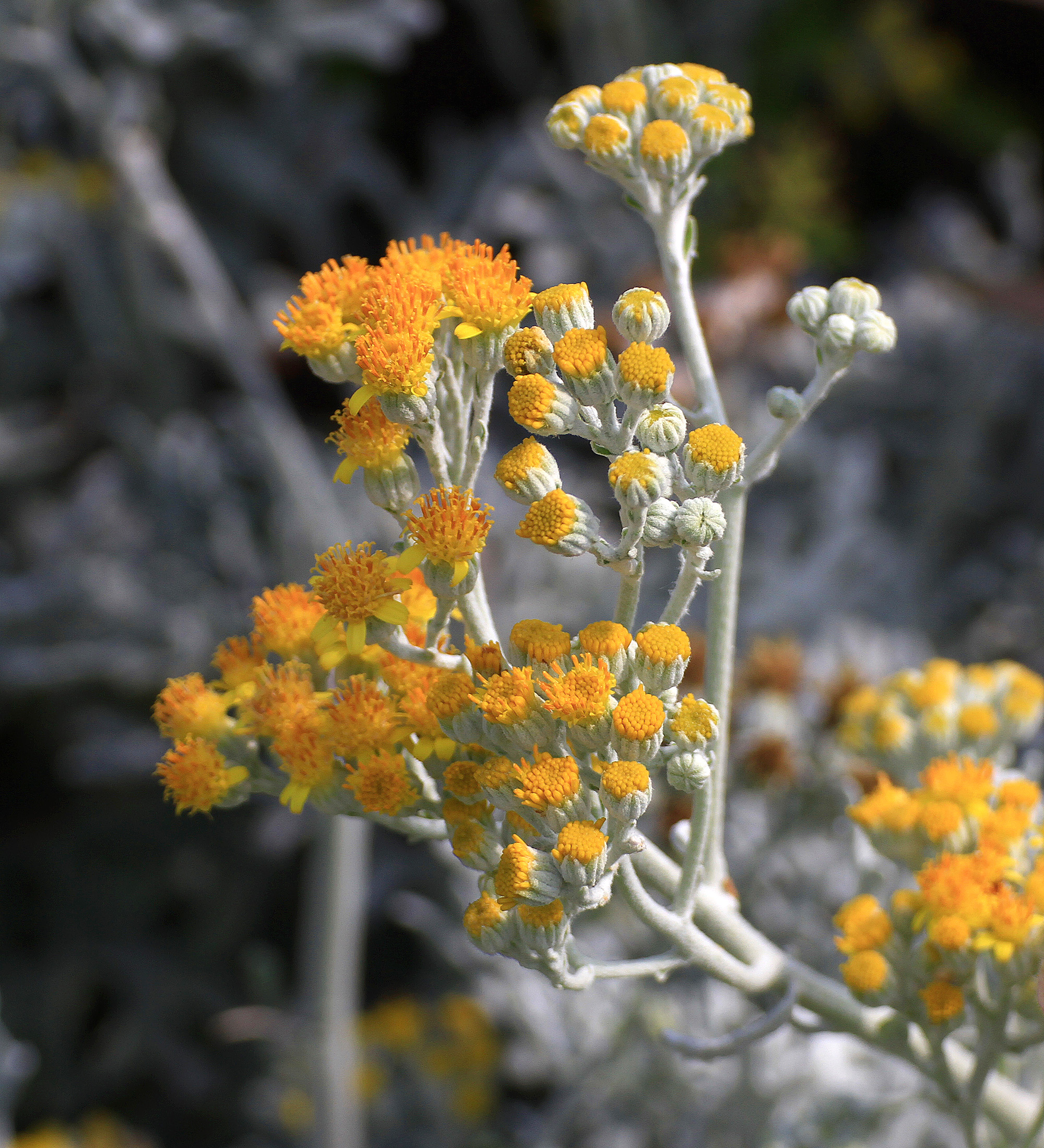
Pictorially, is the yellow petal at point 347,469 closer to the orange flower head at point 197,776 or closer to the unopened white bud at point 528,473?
the unopened white bud at point 528,473

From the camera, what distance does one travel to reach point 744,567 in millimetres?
2580

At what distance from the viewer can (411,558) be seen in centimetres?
77

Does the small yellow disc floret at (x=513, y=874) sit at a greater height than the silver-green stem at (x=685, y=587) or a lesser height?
lesser

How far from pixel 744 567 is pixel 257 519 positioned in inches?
47.1

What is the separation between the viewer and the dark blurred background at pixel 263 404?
97.0 inches

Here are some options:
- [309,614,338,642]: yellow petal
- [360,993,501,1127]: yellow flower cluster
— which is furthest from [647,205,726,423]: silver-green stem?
[360,993,501,1127]: yellow flower cluster

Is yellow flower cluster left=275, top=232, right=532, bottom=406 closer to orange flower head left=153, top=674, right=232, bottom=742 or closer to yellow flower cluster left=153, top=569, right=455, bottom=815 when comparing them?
yellow flower cluster left=153, top=569, right=455, bottom=815

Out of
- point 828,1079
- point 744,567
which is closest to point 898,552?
point 744,567

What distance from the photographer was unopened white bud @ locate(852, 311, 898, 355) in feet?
2.76

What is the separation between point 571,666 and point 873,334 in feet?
1.14

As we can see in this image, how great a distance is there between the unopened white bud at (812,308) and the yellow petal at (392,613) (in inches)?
15.1

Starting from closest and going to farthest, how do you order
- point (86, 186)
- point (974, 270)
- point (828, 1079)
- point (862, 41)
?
point (828, 1079)
point (86, 186)
point (974, 270)
point (862, 41)

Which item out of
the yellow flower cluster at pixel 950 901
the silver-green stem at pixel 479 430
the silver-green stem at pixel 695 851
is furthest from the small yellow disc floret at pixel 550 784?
the yellow flower cluster at pixel 950 901

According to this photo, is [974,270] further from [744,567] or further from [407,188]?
[407,188]
